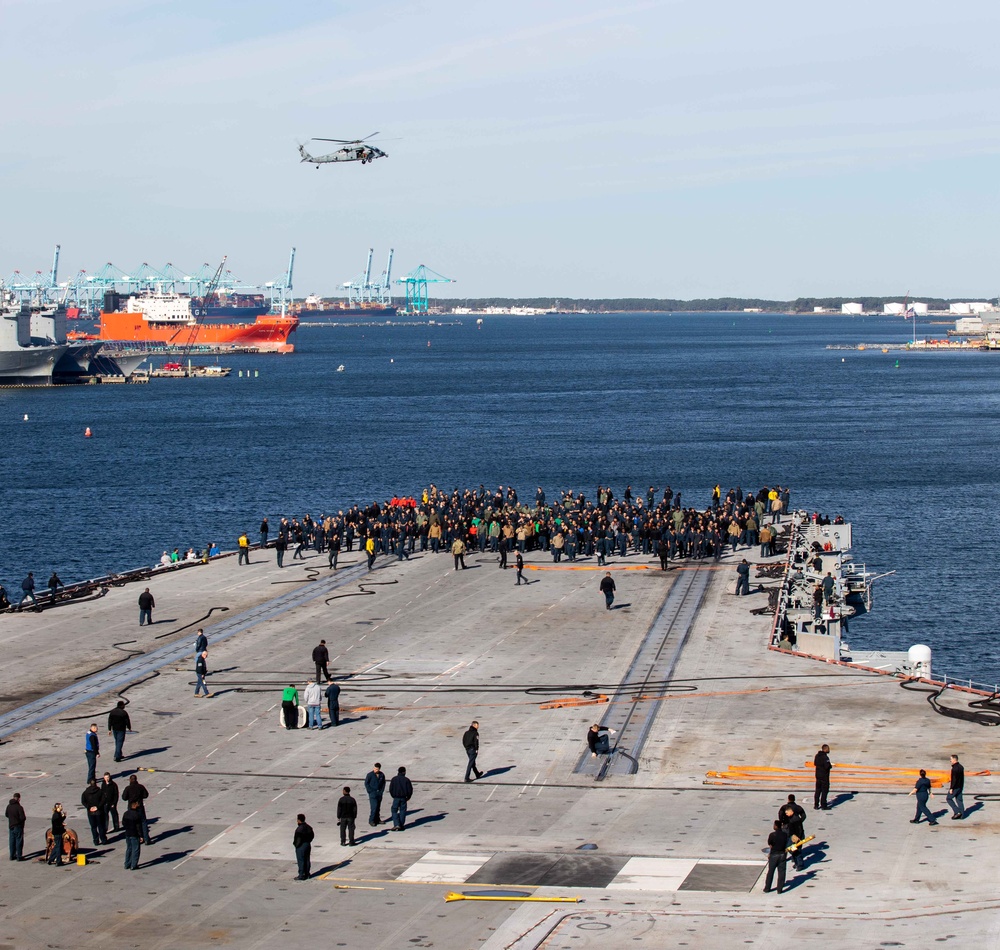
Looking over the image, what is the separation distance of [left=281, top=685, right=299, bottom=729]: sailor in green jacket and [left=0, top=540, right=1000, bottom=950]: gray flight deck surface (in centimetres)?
32

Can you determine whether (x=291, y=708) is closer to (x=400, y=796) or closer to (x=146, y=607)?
(x=400, y=796)

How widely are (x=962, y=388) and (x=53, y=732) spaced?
165508 millimetres

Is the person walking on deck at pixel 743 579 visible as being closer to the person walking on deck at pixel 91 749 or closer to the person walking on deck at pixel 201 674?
the person walking on deck at pixel 201 674

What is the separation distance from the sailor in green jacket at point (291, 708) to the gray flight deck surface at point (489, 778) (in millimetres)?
324

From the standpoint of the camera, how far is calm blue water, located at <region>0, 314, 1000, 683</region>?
6794 centimetres

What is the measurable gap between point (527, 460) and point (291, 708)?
252ft

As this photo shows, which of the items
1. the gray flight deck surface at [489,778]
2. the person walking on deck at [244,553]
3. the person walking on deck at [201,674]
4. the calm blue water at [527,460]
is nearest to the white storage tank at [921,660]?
the gray flight deck surface at [489,778]

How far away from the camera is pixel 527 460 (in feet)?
352

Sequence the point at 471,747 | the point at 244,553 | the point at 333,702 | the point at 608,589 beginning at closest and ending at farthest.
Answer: the point at 471,747, the point at 333,702, the point at 608,589, the point at 244,553

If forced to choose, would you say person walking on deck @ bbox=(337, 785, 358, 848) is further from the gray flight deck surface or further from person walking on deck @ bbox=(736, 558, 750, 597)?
person walking on deck @ bbox=(736, 558, 750, 597)

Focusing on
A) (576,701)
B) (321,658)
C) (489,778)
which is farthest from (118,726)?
(576,701)

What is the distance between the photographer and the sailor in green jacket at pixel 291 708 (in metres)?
31.0

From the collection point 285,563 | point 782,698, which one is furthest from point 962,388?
point 782,698

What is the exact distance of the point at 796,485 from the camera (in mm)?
92438
